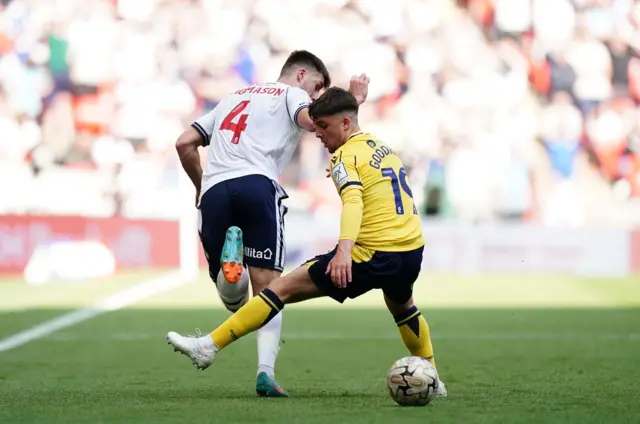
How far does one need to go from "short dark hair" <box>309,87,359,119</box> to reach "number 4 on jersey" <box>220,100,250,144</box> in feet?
2.30

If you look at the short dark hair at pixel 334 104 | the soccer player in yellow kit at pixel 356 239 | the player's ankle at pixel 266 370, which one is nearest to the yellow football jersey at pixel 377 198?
the soccer player in yellow kit at pixel 356 239

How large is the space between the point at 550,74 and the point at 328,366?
14919mm

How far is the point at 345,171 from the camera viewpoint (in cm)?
551

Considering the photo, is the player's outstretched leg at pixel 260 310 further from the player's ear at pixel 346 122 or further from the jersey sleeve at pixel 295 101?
the jersey sleeve at pixel 295 101

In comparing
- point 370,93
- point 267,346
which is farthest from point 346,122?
point 370,93

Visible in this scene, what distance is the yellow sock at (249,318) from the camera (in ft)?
18.6

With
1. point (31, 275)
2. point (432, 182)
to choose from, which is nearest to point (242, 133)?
point (31, 275)

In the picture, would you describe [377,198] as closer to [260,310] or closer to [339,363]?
[260,310]

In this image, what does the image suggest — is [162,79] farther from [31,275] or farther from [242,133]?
[242,133]

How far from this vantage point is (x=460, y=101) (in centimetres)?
2123

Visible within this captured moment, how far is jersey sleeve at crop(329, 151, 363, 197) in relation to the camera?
5.49 metres

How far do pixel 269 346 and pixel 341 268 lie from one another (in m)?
0.91

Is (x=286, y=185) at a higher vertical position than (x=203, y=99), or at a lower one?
lower

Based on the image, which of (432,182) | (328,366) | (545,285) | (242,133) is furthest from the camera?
(432,182)
